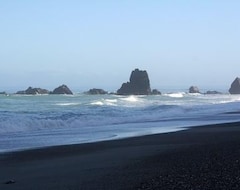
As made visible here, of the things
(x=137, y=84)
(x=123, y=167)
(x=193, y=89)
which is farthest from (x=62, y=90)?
(x=123, y=167)

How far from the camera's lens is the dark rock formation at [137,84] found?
115 m

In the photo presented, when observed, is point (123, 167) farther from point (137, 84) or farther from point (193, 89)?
point (193, 89)

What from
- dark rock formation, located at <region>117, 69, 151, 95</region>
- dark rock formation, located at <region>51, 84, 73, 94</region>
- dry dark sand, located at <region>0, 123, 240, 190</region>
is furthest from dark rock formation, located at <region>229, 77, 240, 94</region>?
dry dark sand, located at <region>0, 123, 240, 190</region>

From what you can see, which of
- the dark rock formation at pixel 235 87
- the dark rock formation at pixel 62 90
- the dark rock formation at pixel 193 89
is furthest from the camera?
the dark rock formation at pixel 193 89

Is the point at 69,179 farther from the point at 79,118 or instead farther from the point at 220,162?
the point at 79,118

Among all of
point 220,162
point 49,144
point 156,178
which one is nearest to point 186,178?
point 156,178

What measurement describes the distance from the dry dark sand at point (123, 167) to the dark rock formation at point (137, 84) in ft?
330

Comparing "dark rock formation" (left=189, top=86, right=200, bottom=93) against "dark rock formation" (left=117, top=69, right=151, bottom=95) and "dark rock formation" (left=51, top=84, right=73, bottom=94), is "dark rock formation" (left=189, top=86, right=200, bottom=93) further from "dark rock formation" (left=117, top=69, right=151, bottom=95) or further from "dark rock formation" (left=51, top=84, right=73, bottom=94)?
"dark rock formation" (left=51, top=84, right=73, bottom=94)

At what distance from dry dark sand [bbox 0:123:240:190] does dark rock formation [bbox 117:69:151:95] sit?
330 feet

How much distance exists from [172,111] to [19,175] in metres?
30.8

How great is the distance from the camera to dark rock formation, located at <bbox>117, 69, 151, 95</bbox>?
378ft

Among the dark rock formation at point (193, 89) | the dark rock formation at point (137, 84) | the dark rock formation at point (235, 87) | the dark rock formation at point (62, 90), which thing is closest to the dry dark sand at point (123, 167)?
the dark rock formation at point (62, 90)

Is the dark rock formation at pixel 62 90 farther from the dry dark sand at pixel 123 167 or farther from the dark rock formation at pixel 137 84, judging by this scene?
the dry dark sand at pixel 123 167

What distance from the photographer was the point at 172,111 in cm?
3950
